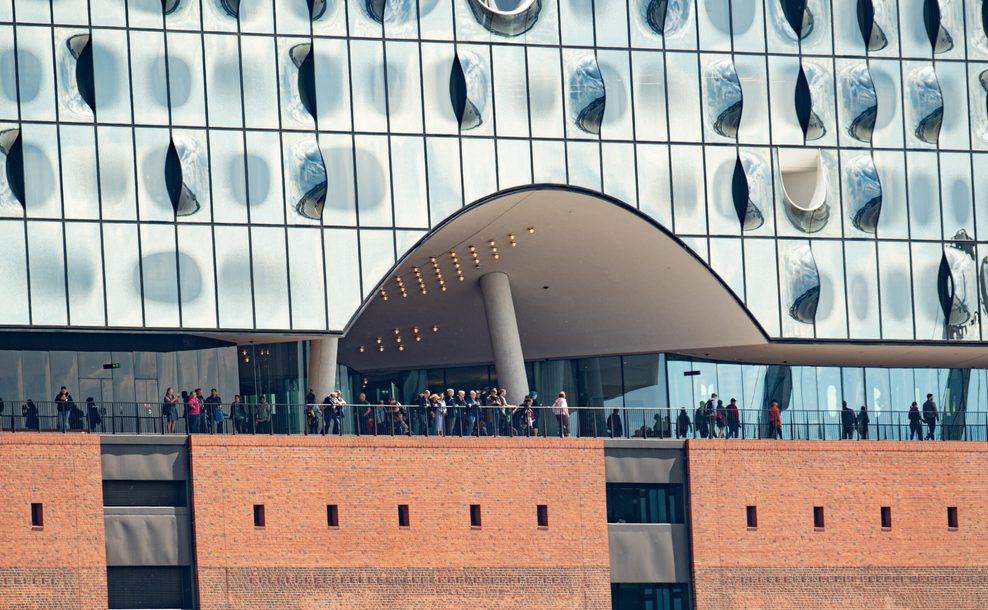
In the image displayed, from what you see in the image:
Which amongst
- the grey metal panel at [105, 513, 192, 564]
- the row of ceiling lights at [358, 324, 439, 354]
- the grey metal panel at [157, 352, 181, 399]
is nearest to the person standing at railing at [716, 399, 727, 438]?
the row of ceiling lights at [358, 324, 439, 354]

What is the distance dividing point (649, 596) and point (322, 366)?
34.2 ft

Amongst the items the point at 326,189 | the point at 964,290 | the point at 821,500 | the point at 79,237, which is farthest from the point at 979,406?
the point at 79,237

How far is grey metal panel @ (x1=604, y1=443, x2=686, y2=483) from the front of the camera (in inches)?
2608

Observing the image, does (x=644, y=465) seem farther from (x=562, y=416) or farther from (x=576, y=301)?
(x=576, y=301)

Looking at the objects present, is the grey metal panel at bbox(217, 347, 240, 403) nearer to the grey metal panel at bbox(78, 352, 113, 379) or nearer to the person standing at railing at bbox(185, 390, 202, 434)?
the grey metal panel at bbox(78, 352, 113, 379)

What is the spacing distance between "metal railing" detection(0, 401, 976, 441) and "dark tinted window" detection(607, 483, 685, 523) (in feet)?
5.45

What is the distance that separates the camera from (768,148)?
70.5m

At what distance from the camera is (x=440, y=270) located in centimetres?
7162

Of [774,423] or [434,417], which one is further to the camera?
[774,423]

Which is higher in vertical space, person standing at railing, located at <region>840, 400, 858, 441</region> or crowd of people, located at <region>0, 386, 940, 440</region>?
crowd of people, located at <region>0, 386, 940, 440</region>

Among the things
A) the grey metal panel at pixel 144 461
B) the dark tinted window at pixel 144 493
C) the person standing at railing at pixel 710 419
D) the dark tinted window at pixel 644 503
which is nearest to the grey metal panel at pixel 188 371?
the grey metal panel at pixel 144 461

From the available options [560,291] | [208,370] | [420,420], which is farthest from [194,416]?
[560,291]

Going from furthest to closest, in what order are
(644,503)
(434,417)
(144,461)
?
(644,503)
(434,417)
(144,461)

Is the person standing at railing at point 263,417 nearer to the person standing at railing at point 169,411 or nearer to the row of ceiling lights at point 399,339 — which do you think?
the person standing at railing at point 169,411
